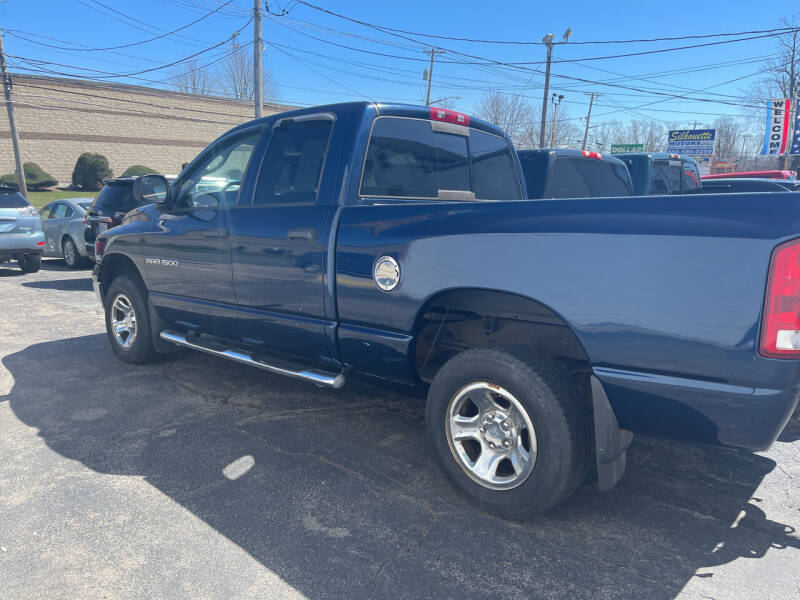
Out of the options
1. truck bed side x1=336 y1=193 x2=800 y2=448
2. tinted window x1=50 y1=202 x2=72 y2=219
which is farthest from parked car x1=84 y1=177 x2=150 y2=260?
truck bed side x1=336 y1=193 x2=800 y2=448

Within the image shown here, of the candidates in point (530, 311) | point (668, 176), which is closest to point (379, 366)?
point (530, 311)

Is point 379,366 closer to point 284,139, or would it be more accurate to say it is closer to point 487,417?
point 487,417

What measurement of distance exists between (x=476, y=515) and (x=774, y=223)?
1849mm

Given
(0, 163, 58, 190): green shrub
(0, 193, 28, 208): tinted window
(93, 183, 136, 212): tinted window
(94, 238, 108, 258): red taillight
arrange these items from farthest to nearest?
(0, 163, 58, 190): green shrub, (0, 193, 28, 208): tinted window, (93, 183, 136, 212): tinted window, (94, 238, 108, 258): red taillight

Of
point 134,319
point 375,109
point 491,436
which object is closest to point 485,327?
point 491,436

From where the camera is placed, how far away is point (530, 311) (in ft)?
9.38

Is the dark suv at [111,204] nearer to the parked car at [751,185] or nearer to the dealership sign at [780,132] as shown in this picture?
the parked car at [751,185]

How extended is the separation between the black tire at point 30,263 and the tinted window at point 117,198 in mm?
2107

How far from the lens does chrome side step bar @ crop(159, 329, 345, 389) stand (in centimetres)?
351

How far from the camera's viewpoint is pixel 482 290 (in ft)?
9.30

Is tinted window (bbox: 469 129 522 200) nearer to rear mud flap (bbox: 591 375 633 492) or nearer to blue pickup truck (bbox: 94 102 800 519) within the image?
blue pickup truck (bbox: 94 102 800 519)

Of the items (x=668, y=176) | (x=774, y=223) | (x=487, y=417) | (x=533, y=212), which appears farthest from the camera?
(x=668, y=176)

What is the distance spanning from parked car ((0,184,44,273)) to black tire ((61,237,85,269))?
944mm

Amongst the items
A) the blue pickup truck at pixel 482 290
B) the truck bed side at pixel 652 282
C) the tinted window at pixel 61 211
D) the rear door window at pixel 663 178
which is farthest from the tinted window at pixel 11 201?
the rear door window at pixel 663 178
